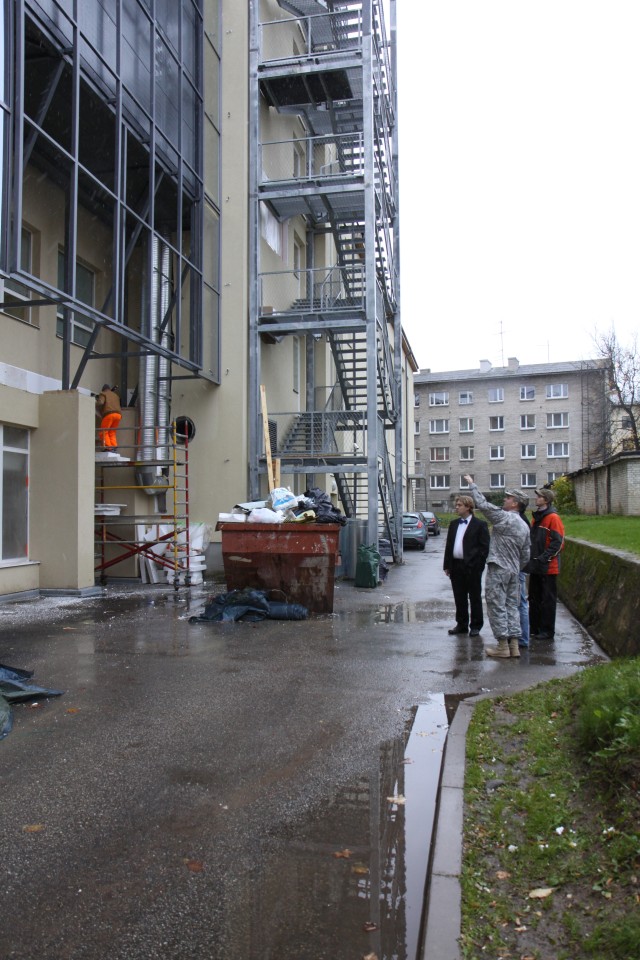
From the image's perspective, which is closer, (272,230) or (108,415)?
(108,415)

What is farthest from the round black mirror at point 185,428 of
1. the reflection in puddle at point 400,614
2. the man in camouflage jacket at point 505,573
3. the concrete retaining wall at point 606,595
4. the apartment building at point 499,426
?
the apartment building at point 499,426

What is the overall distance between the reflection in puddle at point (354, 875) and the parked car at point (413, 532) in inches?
981

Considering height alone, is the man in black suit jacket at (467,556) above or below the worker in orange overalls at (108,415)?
below

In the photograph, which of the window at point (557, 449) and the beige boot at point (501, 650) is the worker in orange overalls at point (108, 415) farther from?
the window at point (557, 449)

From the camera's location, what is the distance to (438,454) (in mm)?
66812

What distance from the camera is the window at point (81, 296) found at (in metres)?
14.1

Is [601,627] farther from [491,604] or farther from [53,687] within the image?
[53,687]

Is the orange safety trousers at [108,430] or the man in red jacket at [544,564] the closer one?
the man in red jacket at [544,564]

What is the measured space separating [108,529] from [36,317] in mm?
4474

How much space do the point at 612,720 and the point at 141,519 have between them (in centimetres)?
1095

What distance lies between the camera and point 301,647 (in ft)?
28.4

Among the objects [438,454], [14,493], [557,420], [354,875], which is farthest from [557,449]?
[354,875]

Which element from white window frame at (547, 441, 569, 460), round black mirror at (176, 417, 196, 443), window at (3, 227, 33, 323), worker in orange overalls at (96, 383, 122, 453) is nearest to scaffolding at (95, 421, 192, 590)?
worker in orange overalls at (96, 383, 122, 453)

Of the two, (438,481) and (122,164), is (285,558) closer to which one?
(122,164)
